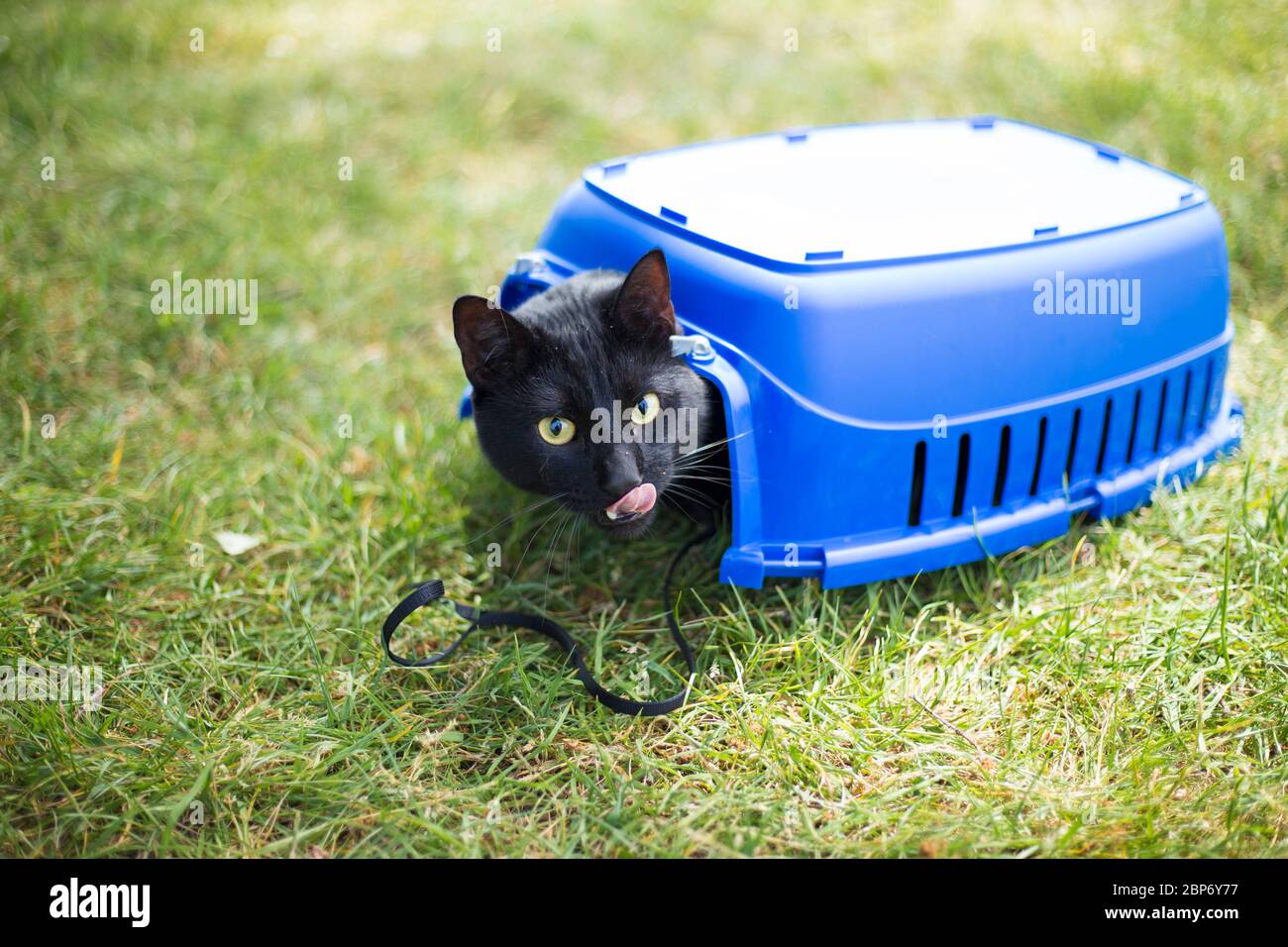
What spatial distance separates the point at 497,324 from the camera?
5.51 feet

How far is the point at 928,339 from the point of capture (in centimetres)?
176

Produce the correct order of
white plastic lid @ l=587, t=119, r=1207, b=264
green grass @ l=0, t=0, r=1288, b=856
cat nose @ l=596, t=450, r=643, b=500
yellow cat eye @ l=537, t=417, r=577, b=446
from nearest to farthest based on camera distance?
1. green grass @ l=0, t=0, r=1288, b=856
2. cat nose @ l=596, t=450, r=643, b=500
3. yellow cat eye @ l=537, t=417, r=577, b=446
4. white plastic lid @ l=587, t=119, r=1207, b=264

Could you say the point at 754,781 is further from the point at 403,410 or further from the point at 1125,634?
the point at 403,410

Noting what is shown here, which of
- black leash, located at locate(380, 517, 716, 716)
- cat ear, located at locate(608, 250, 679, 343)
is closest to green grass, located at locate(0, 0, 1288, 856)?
black leash, located at locate(380, 517, 716, 716)

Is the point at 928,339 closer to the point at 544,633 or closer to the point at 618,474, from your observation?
the point at 618,474

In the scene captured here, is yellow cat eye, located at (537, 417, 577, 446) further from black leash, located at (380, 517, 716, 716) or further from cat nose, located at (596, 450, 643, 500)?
black leash, located at (380, 517, 716, 716)

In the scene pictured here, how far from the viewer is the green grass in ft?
4.98

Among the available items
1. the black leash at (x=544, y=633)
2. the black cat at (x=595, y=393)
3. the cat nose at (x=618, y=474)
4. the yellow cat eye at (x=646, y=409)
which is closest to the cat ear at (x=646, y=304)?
the black cat at (x=595, y=393)

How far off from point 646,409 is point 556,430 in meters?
0.16

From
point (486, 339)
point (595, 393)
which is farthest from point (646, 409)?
point (486, 339)

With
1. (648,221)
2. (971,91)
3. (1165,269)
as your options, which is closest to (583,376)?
(648,221)

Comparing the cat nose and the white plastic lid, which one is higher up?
the white plastic lid

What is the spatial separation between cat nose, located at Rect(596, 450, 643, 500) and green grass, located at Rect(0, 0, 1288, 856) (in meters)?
0.37
